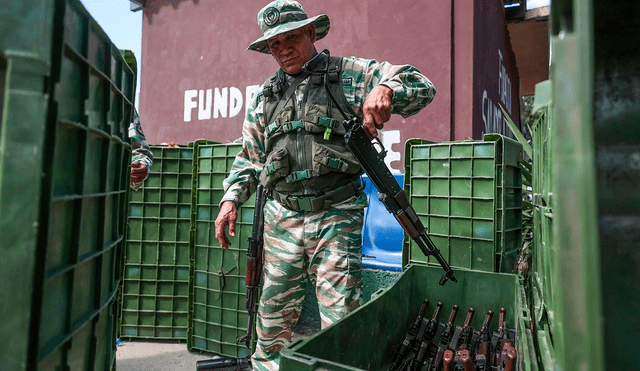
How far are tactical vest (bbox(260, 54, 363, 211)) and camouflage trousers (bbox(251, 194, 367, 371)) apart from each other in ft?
0.22

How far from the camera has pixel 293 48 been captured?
204cm

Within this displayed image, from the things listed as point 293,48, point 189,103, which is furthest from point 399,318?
point 189,103

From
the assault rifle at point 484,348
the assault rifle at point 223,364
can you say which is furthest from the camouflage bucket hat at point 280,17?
the assault rifle at point 223,364

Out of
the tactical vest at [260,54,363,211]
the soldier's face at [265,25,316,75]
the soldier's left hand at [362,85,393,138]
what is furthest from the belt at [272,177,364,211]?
the soldier's face at [265,25,316,75]

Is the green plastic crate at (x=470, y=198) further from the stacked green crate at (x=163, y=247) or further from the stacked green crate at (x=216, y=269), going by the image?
the stacked green crate at (x=163, y=247)

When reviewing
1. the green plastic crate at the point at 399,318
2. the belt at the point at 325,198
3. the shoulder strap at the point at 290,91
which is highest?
the shoulder strap at the point at 290,91

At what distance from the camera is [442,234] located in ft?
8.91

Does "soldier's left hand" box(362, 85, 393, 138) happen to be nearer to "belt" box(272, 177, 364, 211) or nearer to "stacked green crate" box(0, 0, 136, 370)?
"belt" box(272, 177, 364, 211)

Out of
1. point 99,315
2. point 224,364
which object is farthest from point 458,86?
point 99,315

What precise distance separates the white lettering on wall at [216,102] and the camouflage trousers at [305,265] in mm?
4787

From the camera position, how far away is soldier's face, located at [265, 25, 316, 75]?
6.64ft

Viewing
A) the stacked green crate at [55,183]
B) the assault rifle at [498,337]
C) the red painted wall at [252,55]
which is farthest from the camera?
the red painted wall at [252,55]

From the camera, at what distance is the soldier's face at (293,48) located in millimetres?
2025

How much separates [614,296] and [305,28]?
1.84 metres
